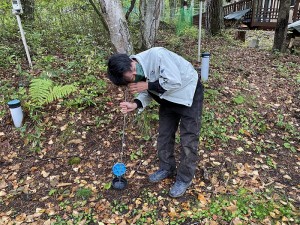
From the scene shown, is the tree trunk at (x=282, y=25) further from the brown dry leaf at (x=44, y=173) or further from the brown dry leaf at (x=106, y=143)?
the brown dry leaf at (x=44, y=173)

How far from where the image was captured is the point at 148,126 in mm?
4164

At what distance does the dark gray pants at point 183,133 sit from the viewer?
2.81 meters

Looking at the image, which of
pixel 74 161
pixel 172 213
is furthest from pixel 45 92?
pixel 172 213

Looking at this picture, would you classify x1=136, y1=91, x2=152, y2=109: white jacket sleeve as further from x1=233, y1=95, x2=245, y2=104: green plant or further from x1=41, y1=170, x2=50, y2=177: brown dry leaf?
x1=233, y1=95, x2=245, y2=104: green plant

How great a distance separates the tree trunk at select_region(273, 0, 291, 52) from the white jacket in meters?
6.65

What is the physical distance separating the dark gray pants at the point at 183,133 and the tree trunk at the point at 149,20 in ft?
8.31

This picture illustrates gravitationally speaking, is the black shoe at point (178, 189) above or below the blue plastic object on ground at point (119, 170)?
below

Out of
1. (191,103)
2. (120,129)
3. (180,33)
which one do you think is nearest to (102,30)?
(180,33)

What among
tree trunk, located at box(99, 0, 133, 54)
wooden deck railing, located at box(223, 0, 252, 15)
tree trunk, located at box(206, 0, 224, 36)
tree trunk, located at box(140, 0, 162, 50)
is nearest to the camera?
tree trunk, located at box(99, 0, 133, 54)

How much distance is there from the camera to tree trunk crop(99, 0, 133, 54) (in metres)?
4.24

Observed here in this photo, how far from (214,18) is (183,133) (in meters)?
8.16

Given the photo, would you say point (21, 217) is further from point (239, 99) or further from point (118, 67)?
point (239, 99)

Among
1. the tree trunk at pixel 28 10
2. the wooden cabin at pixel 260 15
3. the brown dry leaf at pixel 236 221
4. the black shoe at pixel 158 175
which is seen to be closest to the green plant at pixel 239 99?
the black shoe at pixel 158 175

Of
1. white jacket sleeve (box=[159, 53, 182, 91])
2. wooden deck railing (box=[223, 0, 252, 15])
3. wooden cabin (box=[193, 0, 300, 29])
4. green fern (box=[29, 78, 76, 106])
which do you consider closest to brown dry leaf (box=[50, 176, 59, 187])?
green fern (box=[29, 78, 76, 106])
